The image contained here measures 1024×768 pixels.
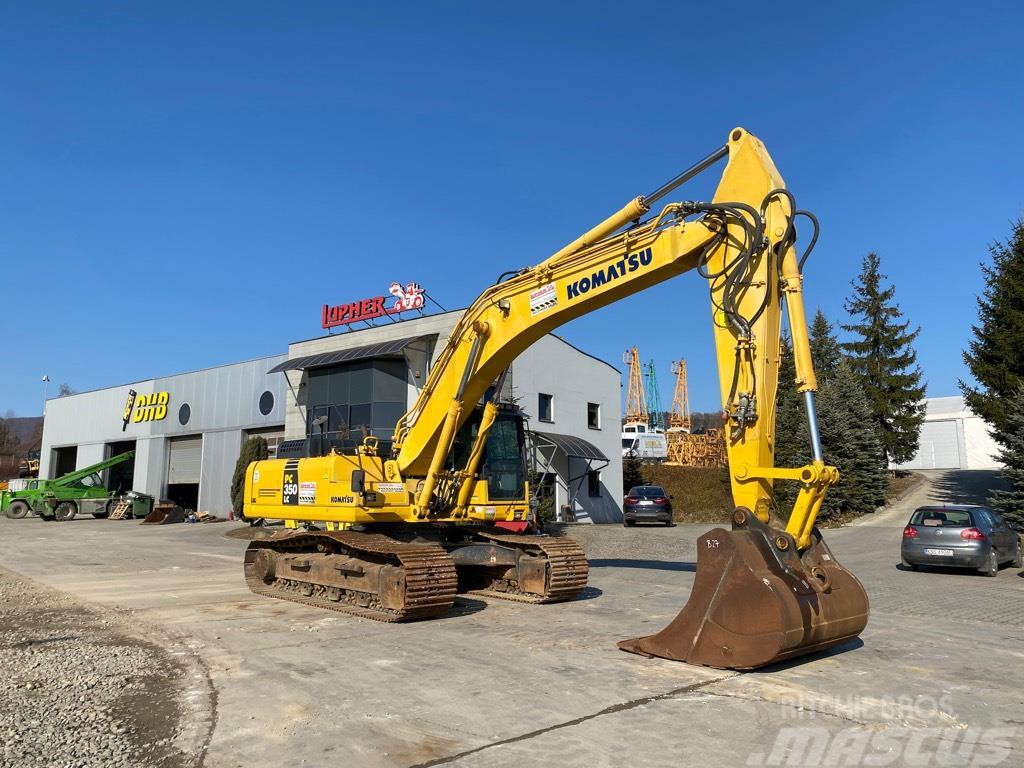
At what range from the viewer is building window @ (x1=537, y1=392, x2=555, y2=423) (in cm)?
2944

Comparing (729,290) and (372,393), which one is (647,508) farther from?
(729,290)

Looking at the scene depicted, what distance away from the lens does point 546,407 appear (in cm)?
3000

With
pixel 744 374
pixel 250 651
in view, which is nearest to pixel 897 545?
pixel 744 374

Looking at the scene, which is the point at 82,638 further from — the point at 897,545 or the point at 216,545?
the point at 897,545

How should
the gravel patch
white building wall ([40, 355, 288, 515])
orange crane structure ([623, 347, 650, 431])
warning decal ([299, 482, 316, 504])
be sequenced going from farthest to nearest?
orange crane structure ([623, 347, 650, 431]), white building wall ([40, 355, 288, 515]), warning decal ([299, 482, 316, 504]), the gravel patch

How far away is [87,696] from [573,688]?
3.89 meters

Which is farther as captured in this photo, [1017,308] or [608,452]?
[608,452]

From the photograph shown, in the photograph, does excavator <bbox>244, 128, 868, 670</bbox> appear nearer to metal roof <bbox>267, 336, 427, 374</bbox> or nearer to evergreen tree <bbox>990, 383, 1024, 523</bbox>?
metal roof <bbox>267, 336, 427, 374</bbox>

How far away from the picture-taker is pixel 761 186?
7.68 metres

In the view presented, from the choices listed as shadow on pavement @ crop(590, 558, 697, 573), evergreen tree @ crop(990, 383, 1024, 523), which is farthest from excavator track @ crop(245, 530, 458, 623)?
evergreen tree @ crop(990, 383, 1024, 523)

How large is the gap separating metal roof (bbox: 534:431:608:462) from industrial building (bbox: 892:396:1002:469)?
2844 centimetres

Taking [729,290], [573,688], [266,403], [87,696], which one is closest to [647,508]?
[266,403]

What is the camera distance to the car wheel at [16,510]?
37.7 metres

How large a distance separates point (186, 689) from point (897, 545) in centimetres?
2101
